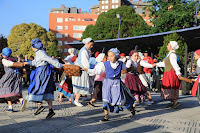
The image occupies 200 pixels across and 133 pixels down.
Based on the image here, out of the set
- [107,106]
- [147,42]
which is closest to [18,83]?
[107,106]

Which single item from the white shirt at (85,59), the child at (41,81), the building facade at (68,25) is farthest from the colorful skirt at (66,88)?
the building facade at (68,25)

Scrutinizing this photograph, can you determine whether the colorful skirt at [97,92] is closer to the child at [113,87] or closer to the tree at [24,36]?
the child at [113,87]

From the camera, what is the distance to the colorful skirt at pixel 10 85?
6.47 metres

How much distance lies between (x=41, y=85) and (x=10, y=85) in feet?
4.22

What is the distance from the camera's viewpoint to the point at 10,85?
6.52 meters

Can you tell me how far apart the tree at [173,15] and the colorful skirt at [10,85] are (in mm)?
29687

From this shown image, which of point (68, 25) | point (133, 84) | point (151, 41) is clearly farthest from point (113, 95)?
point (68, 25)

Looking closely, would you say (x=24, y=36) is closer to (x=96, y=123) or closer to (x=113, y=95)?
(x=113, y=95)

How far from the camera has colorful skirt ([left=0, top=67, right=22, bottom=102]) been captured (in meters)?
6.47

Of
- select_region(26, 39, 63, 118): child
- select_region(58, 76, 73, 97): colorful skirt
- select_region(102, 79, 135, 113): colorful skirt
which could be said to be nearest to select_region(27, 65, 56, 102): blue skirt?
select_region(26, 39, 63, 118): child

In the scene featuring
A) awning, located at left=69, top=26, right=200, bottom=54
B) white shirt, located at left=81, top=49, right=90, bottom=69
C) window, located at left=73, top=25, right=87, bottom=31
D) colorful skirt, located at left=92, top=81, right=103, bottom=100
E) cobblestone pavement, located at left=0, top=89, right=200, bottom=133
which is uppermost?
window, located at left=73, top=25, right=87, bottom=31

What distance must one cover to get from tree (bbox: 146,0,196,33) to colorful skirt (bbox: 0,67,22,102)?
2969 centimetres

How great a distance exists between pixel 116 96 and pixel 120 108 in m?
0.72

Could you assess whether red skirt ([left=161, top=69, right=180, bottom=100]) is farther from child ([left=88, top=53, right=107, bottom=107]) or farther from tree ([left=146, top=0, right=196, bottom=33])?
tree ([left=146, top=0, right=196, bottom=33])
